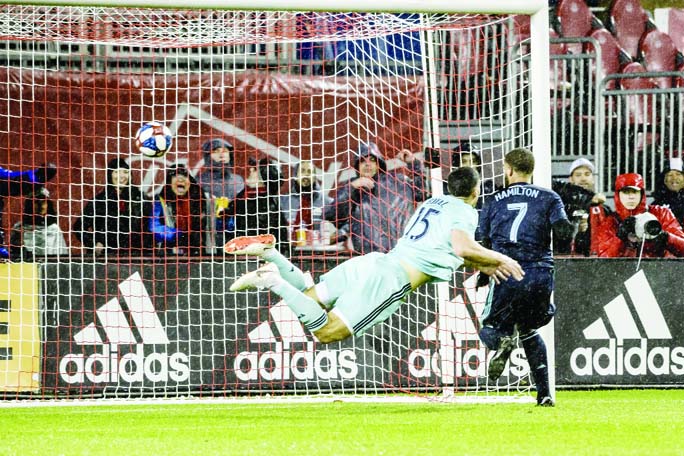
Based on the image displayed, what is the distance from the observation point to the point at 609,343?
1073cm

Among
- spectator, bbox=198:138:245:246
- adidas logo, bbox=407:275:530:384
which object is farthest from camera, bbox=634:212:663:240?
spectator, bbox=198:138:245:246

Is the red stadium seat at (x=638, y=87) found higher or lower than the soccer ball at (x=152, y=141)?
higher

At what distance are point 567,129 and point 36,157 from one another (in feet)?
Answer: 18.3

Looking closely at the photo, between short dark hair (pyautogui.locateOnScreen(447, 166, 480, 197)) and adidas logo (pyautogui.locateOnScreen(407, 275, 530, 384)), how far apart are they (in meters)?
1.98

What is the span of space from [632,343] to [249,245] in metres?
4.14

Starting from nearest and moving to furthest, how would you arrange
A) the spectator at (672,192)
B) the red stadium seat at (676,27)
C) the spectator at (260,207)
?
the spectator at (260,207)
the spectator at (672,192)
the red stadium seat at (676,27)

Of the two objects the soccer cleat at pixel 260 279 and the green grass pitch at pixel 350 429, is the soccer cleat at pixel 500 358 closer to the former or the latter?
the green grass pitch at pixel 350 429

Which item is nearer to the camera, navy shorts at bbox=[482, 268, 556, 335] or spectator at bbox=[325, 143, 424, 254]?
navy shorts at bbox=[482, 268, 556, 335]

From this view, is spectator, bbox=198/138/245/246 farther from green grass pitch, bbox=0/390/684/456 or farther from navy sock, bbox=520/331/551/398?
navy sock, bbox=520/331/551/398

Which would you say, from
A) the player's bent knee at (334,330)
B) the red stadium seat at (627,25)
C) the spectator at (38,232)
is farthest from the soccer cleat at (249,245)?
the red stadium seat at (627,25)

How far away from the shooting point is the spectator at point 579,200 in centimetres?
1135

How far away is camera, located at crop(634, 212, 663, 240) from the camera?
36.4 feet

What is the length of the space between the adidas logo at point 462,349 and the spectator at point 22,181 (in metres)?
3.57

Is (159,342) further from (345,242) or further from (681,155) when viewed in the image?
(681,155)
